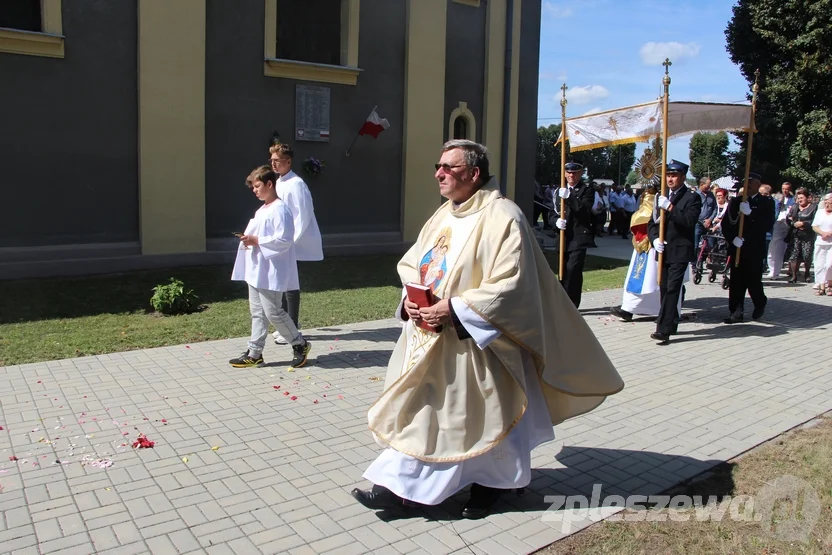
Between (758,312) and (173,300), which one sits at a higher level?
(173,300)

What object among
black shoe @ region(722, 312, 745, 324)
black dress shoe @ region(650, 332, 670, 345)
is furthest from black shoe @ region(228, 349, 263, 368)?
black shoe @ region(722, 312, 745, 324)

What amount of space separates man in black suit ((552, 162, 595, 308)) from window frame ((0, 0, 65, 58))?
8.07 metres

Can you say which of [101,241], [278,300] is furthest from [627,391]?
[101,241]

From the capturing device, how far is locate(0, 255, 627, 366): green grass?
7891 mm

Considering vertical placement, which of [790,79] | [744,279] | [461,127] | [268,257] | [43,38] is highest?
[790,79]

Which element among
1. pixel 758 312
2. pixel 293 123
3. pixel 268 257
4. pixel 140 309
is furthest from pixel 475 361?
pixel 293 123

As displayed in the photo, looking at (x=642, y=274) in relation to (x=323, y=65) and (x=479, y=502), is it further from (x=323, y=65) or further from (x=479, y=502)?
(x=323, y=65)

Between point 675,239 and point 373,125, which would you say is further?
point 373,125

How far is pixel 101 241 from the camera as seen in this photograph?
11750 millimetres

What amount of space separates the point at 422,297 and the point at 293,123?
1075cm

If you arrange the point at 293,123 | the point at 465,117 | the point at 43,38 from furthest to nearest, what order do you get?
1. the point at 465,117
2. the point at 293,123
3. the point at 43,38

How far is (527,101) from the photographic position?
709 inches

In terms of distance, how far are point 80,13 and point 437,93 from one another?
7.56m

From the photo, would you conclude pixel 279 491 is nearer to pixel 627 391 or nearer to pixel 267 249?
pixel 267 249
